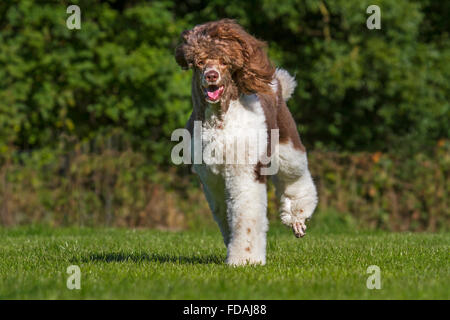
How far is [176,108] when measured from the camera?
45.7 ft

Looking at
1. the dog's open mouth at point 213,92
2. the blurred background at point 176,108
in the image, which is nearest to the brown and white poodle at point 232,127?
the dog's open mouth at point 213,92

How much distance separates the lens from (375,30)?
46.8 feet

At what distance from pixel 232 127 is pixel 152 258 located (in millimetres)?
1566

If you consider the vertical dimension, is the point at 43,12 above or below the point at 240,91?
above

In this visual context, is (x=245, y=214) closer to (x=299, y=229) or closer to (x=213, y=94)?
(x=213, y=94)

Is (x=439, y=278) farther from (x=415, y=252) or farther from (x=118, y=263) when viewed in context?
(x=118, y=263)

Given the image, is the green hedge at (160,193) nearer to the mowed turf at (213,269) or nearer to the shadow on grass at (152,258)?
the mowed turf at (213,269)

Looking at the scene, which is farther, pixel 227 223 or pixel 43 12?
pixel 43 12

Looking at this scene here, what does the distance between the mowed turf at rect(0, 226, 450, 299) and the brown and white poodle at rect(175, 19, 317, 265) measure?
308 millimetres

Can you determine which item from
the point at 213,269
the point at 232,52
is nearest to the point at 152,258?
the point at 213,269

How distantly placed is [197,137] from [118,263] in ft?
3.64

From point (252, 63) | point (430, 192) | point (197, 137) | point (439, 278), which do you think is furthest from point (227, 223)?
point (430, 192)

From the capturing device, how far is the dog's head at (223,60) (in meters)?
5.45

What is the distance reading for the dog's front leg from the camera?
5.46 m
